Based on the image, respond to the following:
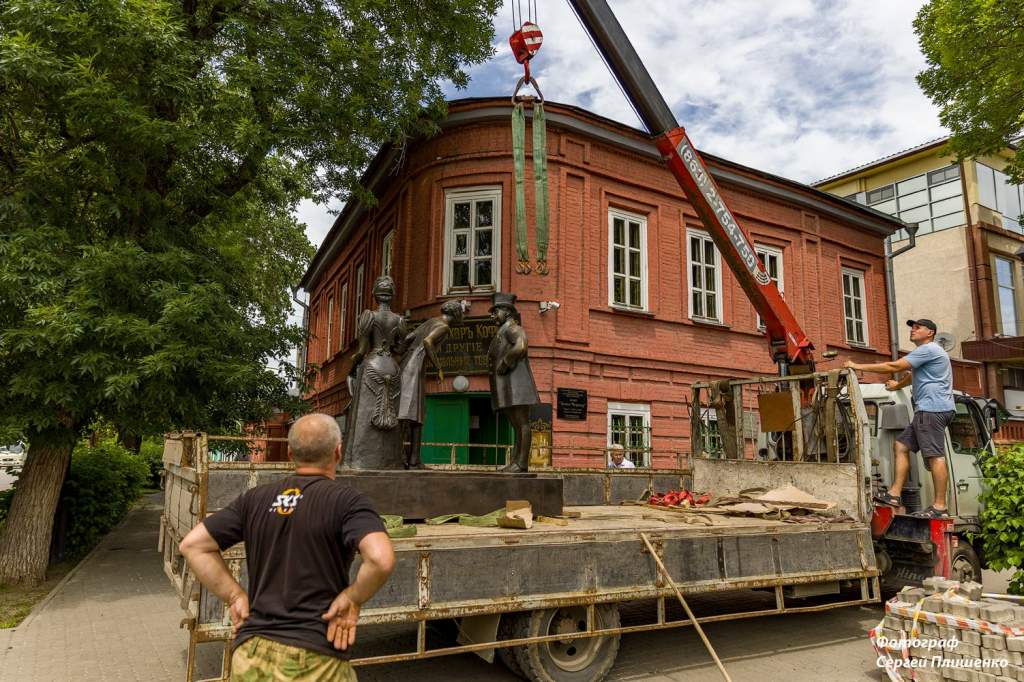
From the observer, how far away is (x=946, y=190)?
2678 centimetres

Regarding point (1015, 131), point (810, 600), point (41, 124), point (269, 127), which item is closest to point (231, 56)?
point (269, 127)

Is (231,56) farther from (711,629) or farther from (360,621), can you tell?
(711,629)

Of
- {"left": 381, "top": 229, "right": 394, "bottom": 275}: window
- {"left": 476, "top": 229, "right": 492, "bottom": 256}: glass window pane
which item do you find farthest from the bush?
{"left": 476, "top": 229, "right": 492, "bottom": 256}: glass window pane

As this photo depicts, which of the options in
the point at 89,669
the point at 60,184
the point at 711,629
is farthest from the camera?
the point at 60,184

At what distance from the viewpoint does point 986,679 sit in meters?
4.39

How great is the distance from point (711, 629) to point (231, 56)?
31.4 feet

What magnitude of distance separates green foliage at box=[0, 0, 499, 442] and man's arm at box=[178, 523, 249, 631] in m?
5.83

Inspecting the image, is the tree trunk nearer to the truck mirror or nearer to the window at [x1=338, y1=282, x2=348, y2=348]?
the truck mirror

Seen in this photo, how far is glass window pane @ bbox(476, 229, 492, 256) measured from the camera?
14067 mm

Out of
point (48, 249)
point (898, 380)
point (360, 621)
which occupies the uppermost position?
point (48, 249)

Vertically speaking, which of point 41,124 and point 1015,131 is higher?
point 1015,131

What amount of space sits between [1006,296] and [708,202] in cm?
2368

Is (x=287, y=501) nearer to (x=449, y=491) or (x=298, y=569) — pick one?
(x=298, y=569)

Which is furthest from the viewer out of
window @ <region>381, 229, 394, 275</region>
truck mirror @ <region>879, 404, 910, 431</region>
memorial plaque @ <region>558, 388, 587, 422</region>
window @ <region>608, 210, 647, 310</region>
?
window @ <region>381, 229, 394, 275</region>
